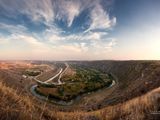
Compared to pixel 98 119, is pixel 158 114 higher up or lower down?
higher up

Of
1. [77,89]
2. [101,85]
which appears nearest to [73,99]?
[77,89]

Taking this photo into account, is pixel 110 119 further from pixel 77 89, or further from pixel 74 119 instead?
pixel 77 89

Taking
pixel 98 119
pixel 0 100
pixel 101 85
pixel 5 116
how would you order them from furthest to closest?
pixel 101 85 → pixel 98 119 → pixel 0 100 → pixel 5 116

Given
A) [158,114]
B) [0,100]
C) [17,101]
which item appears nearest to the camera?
[0,100]

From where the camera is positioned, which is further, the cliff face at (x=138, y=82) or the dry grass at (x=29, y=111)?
the cliff face at (x=138, y=82)

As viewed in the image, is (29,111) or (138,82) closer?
(29,111)

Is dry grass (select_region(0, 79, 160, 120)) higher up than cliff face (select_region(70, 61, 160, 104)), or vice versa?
dry grass (select_region(0, 79, 160, 120))

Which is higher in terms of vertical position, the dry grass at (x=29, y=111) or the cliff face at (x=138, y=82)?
the dry grass at (x=29, y=111)

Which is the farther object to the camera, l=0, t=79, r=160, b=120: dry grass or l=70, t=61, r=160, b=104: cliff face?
l=70, t=61, r=160, b=104: cliff face

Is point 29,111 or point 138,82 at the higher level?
point 29,111

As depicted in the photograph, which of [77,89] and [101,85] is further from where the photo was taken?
[101,85]

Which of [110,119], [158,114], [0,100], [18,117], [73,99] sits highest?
[0,100]
